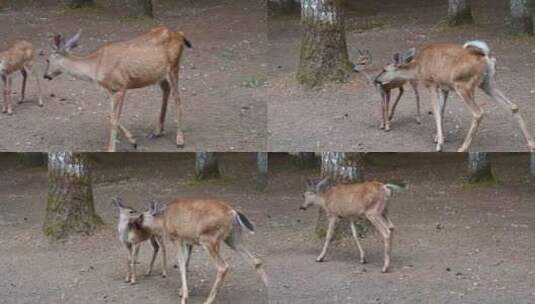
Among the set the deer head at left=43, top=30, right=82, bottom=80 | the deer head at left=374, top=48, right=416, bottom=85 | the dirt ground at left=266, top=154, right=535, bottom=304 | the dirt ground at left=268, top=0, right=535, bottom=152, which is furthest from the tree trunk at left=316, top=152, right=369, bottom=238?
the deer head at left=43, top=30, right=82, bottom=80

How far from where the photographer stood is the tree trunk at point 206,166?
5.52 meters

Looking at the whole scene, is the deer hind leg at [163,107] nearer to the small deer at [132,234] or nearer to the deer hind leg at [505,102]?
the small deer at [132,234]

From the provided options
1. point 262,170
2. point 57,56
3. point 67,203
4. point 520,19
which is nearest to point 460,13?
point 520,19

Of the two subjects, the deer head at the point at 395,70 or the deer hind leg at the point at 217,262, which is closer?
the deer head at the point at 395,70

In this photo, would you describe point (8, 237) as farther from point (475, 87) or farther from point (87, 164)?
point (475, 87)

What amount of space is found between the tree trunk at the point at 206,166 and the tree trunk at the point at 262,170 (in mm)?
201

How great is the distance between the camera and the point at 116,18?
6.18 m

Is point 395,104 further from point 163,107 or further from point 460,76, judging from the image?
point 163,107

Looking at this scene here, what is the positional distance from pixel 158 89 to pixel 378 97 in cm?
108

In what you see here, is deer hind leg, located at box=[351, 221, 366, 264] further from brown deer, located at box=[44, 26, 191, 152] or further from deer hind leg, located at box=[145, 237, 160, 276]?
brown deer, located at box=[44, 26, 191, 152]

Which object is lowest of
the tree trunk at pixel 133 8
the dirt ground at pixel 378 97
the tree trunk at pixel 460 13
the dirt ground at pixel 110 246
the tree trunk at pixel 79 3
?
the dirt ground at pixel 110 246

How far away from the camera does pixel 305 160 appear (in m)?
6.00

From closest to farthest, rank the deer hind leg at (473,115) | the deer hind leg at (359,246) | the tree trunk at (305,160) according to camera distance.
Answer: the deer hind leg at (473,115)
the tree trunk at (305,160)
the deer hind leg at (359,246)

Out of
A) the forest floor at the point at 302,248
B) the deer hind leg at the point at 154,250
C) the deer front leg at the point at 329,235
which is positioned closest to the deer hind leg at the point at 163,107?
the forest floor at the point at 302,248
